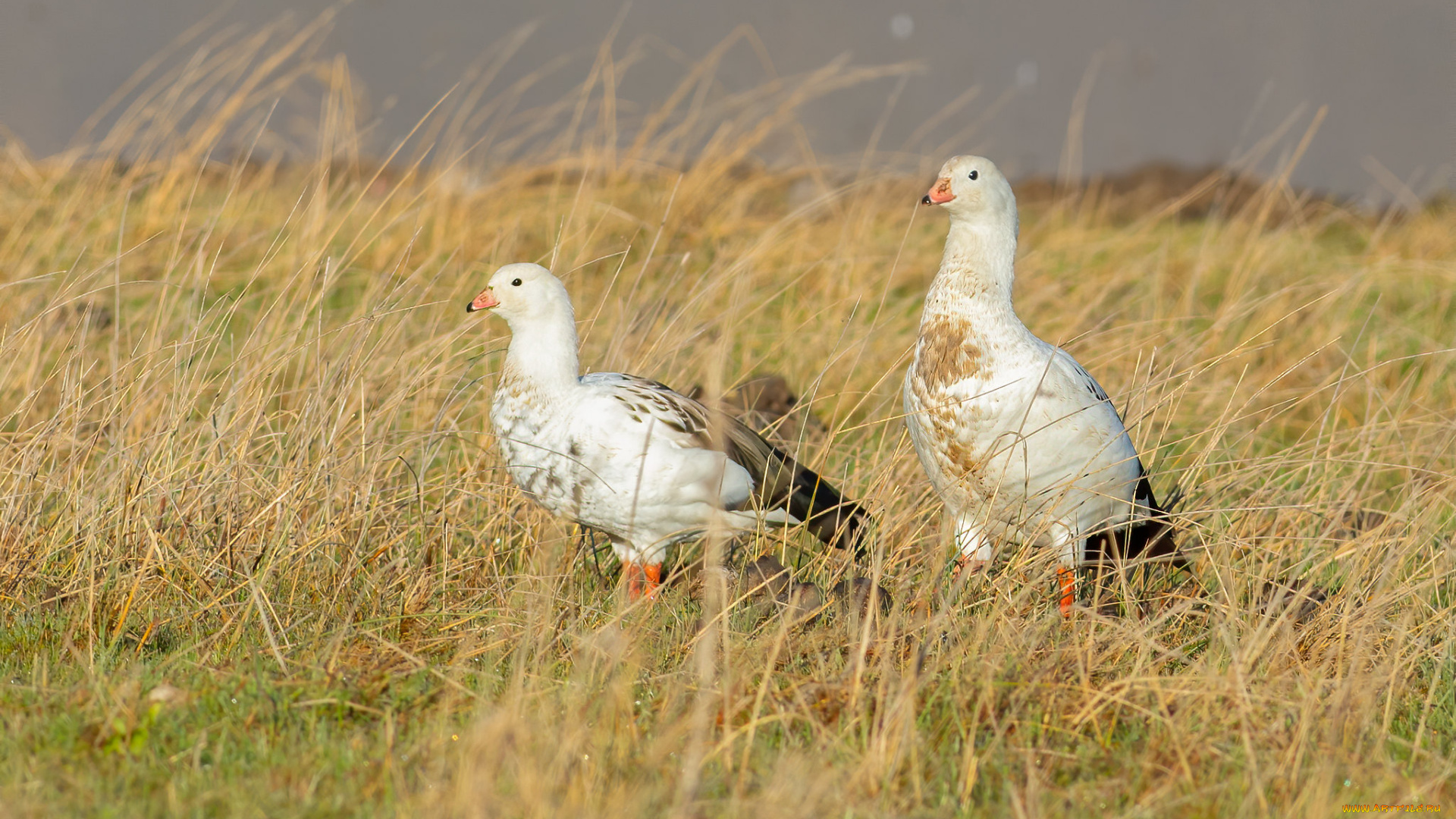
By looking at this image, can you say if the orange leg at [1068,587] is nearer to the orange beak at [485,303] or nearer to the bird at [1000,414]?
the bird at [1000,414]

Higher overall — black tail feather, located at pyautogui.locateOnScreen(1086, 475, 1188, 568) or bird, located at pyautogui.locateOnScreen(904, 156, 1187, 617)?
bird, located at pyautogui.locateOnScreen(904, 156, 1187, 617)

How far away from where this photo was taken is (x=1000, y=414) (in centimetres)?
400

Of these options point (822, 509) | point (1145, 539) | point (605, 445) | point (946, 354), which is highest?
point (946, 354)

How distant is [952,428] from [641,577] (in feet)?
4.14

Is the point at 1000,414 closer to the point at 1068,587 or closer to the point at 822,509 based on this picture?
the point at 1068,587

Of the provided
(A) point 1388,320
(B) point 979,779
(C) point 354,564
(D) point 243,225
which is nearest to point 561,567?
(C) point 354,564

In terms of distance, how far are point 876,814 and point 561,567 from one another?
6.74 ft

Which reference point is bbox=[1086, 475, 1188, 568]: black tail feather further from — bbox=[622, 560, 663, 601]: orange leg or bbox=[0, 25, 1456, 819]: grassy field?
bbox=[622, 560, 663, 601]: orange leg

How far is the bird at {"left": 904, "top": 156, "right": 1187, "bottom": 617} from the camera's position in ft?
13.2

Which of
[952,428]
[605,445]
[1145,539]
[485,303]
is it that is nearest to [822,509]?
[952,428]

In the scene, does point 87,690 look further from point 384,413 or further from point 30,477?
point 384,413

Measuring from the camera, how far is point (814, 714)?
3268 millimetres

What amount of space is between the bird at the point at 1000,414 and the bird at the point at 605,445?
42 centimetres

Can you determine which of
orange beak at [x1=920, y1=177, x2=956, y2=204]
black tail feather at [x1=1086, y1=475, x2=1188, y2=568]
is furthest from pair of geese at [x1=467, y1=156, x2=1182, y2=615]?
black tail feather at [x1=1086, y1=475, x2=1188, y2=568]
